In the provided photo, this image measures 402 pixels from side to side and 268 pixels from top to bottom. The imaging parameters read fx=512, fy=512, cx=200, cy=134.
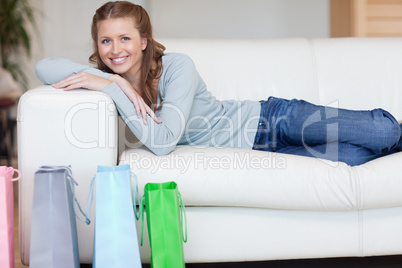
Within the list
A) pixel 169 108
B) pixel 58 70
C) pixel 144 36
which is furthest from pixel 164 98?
pixel 58 70

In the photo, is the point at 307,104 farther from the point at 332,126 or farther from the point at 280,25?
the point at 280,25

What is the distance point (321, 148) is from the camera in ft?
6.37

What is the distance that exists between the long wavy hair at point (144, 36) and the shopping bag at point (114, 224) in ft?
1.75

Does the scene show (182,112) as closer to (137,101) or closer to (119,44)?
(137,101)

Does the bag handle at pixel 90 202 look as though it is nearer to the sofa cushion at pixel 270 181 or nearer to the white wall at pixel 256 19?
the sofa cushion at pixel 270 181

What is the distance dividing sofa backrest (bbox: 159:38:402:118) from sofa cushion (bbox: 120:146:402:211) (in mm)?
702

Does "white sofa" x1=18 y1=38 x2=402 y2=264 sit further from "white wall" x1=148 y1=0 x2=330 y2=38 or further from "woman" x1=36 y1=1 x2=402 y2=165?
"white wall" x1=148 y1=0 x2=330 y2=38

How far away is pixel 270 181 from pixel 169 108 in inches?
17.2

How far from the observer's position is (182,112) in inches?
70.9

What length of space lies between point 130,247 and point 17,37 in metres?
4.03

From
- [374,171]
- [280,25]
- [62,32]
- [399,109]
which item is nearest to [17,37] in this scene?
[62,32]

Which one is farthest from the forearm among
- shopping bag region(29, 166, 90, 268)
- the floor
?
the floor

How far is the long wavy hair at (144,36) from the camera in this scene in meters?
1.88

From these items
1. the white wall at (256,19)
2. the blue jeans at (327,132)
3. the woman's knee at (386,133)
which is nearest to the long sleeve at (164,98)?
the blue jeans at (327,132)
